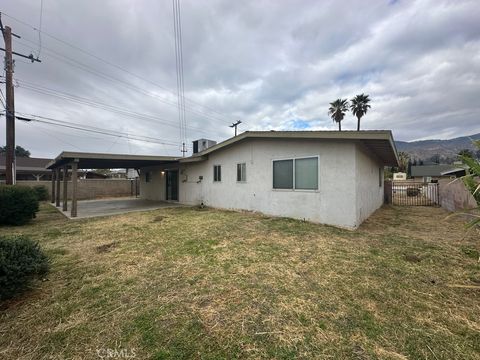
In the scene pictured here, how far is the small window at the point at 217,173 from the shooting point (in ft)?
34.7

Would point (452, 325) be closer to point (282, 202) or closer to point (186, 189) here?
point (282, 202)

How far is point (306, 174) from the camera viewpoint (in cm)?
716

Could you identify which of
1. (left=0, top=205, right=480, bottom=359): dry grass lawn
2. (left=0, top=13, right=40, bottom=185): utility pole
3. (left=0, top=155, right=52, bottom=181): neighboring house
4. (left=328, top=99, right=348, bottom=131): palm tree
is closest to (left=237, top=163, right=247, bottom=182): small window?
(left=0, top=205, right=480, bottom=359): dry grass lawn

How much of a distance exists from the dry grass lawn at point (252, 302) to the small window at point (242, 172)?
14.4ft

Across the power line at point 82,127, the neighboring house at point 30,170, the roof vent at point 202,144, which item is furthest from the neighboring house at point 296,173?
the neighboring house at point 30,170

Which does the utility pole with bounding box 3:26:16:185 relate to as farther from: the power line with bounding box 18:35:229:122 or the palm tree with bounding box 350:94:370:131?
the palm tree with bounding box 350:94:370:131

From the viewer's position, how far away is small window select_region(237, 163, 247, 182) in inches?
362

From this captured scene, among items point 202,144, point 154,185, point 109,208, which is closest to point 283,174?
point 202,144

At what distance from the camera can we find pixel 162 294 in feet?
9.50

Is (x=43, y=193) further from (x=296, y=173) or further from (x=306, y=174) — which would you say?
(x=306, y=174)

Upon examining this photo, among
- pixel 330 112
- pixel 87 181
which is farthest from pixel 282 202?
pixel 330 112

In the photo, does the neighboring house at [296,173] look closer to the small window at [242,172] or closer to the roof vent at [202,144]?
the small window at [242,172]

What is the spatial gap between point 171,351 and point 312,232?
4.83m

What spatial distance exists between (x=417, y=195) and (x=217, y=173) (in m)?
17.5
